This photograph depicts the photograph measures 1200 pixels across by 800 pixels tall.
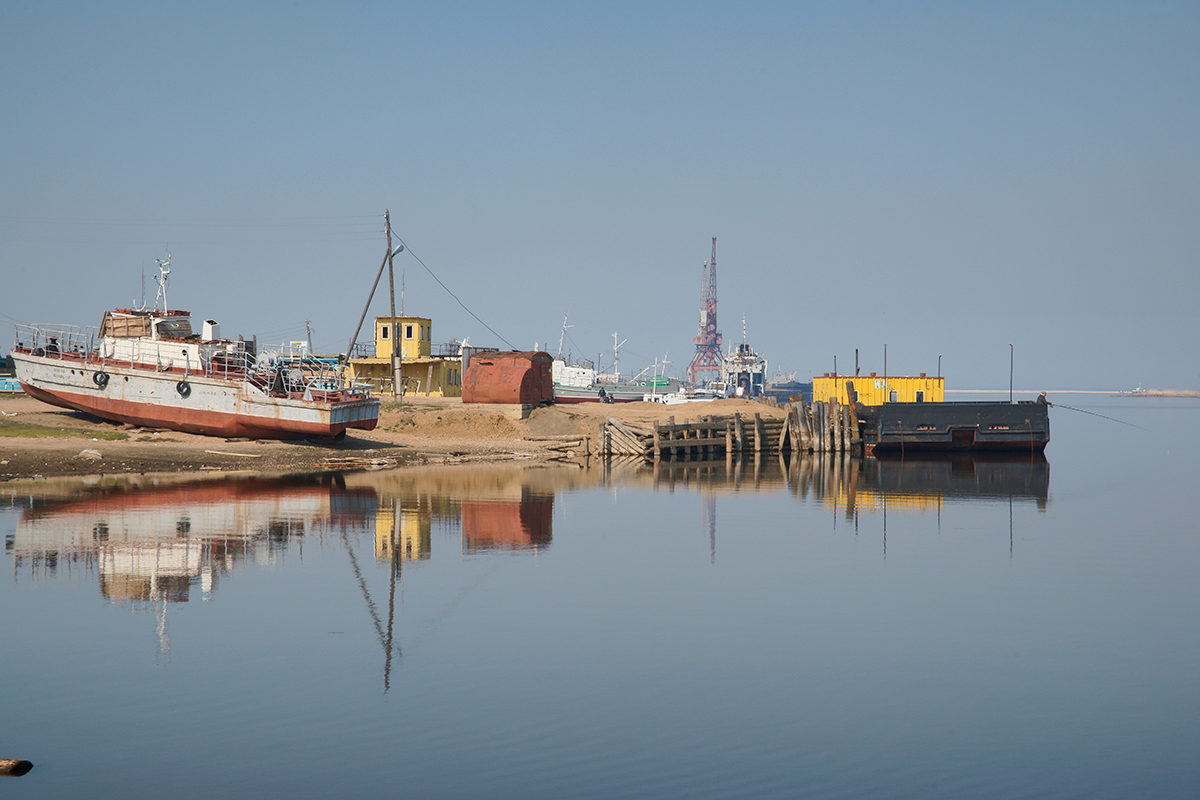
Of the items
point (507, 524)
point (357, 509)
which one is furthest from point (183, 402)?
point (507, 524)

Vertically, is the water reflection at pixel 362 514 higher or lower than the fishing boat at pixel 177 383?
lower

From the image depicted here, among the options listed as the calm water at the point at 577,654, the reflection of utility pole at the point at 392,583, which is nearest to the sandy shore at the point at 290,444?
the calm water at the point at 577,654

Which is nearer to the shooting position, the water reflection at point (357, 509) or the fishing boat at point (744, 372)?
the water reflection at point (357, 509)

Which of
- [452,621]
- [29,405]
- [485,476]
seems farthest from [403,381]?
[452,621]

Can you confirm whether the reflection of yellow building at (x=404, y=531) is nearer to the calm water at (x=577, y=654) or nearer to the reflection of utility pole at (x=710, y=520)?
the calm water at (x=577, y=654)

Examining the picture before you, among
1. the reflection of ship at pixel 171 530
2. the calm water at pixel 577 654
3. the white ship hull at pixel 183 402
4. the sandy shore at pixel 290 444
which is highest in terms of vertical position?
the white ship hull at pixel 183 402

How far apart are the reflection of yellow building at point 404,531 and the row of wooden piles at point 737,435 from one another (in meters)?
23.6

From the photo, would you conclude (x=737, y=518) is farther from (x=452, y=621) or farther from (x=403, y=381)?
(x=403, y=381)

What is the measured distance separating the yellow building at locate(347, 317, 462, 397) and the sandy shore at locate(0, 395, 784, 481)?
813 centimetres

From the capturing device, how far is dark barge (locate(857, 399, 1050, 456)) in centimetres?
5256

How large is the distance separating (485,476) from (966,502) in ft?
52.5

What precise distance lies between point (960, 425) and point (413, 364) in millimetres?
32467

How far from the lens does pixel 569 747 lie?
11156mm

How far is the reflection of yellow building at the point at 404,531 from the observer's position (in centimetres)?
2205
